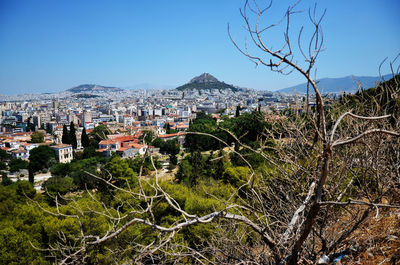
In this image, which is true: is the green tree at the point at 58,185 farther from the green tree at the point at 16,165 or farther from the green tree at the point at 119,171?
the green tree at the point at 16,165

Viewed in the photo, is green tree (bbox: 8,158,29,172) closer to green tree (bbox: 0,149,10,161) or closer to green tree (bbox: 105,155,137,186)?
green tree (bbox: 0,149,10,161)

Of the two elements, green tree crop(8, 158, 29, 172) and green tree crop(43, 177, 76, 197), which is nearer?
green tree crop(43, 177, 76, 197)

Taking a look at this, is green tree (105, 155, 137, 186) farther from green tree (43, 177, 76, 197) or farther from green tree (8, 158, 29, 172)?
green tree (8, 158, 29, 172)

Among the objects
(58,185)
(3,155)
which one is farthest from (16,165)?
(58,185)

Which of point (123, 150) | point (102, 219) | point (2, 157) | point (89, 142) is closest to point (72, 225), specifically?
point (102, 219)

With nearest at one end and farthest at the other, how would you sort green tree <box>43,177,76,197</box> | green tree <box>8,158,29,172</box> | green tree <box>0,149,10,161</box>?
green tree <box>43,177,76,197</box>, green tree <box>8,158,29,172</box>, green tree <box>0,149,10,161</box>

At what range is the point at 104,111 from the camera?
92.8 m

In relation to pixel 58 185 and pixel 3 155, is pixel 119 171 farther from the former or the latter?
pixel 3 155

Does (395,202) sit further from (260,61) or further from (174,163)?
(174,163)

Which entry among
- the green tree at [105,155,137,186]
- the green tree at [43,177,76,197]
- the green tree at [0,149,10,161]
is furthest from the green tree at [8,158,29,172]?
the green tree at [105,155,137,186]

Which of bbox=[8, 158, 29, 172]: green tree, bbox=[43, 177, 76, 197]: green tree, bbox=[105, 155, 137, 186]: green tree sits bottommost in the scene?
bbox=[8, 158, 29, 172]: green tree

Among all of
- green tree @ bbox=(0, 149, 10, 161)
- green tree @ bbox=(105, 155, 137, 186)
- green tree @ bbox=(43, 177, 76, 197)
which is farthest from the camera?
green tree @ bbox=(0, 149, 10, 161)

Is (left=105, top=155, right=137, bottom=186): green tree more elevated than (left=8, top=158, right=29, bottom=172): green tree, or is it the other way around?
(left=105, top=155, right=137, bottom=186): green tree

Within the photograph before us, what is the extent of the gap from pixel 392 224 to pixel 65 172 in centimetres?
2662
